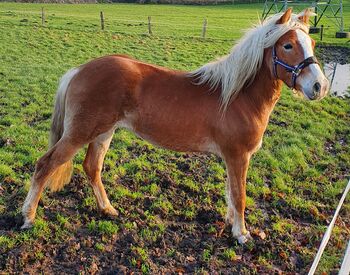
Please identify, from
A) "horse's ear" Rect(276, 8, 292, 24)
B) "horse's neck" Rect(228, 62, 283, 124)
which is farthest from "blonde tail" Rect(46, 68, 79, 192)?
"horse's ear" Rect(276, 8, 292, 24)

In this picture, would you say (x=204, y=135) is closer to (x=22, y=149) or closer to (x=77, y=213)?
(x=77, y=213)

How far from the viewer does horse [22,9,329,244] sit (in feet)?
15.2

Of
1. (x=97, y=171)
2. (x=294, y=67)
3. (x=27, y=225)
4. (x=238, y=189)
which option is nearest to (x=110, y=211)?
(x=97, y=171)

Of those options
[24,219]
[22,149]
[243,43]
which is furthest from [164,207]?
[22,149]

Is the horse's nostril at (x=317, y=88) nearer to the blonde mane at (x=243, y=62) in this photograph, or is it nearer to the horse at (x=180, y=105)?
the horse at (x=180, y=105)

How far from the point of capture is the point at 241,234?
502 centimetres

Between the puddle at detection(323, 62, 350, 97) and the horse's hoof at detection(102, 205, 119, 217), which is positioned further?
the puddle at detection(323, 62, 350, 97)

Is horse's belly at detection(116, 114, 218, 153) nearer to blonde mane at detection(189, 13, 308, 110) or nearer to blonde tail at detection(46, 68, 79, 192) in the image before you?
blonde mane at detection(189, 13, 308, 110)

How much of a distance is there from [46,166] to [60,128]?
57 cm

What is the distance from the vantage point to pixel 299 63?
13.8 feet

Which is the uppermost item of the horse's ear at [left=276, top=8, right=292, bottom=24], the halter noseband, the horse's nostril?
the horse's ear at [left=276, top=8, right=292, bottom=24]

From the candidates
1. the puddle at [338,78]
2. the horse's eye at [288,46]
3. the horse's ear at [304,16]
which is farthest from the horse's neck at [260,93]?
the puddle at [338,78]

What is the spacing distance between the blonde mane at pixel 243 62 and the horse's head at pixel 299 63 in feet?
0.34

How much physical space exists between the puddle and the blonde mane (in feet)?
30.6
